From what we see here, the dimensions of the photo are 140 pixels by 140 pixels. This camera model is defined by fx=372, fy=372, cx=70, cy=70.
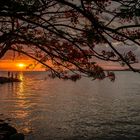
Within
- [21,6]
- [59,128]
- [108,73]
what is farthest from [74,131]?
[21,6]

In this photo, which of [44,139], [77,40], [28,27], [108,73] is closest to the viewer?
[77,40]

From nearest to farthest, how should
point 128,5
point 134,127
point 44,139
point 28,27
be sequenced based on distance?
point 128,5, point 28,27, point 44,139, point 134,127

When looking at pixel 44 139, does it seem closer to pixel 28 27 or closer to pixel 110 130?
pixel 110 130

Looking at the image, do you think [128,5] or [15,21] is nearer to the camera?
[128,5]

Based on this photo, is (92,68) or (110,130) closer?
(92,68)

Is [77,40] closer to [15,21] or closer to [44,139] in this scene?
[15,21]

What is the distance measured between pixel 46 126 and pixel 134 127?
8054mm

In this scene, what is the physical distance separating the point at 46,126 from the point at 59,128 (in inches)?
60.5

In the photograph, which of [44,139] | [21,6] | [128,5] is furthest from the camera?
[44,139]

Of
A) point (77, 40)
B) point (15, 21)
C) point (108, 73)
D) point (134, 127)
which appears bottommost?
point (134, 127)

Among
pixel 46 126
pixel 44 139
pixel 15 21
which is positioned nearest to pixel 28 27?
pixel 15 21

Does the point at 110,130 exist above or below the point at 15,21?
below

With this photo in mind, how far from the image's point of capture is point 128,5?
773 centimetres

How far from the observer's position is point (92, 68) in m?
15.4
